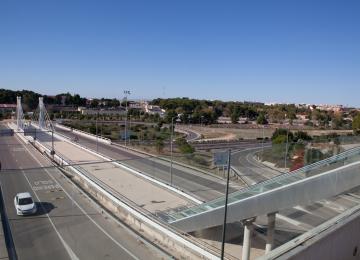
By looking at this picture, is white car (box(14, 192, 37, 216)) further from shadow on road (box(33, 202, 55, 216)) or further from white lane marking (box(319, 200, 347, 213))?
white lane marking (box(319, 200, 347, 213))

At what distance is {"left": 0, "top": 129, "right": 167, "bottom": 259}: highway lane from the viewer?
37.1 feet

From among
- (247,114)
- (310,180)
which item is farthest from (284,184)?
(247,114)

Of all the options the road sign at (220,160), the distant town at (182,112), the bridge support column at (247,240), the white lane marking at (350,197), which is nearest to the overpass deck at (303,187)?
the bridge support column at (247,240)

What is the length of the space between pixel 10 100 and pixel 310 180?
122836 mm

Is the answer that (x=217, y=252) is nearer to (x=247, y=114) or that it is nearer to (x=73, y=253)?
(x=73, y=253)

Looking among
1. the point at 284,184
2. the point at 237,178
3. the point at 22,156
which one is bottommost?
the point at 22,156

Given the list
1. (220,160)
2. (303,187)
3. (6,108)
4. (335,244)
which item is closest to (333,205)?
(303,187)

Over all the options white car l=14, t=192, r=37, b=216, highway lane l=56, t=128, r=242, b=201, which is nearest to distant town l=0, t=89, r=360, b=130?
highway lane l=56, t=128, r=242, b=201

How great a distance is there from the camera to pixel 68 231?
43.1 feet

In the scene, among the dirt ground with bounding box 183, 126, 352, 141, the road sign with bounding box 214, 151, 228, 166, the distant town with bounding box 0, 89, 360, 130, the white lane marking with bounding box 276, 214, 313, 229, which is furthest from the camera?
the distant town with bounding box 0, 89, 360, 130

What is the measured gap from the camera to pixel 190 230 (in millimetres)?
11594

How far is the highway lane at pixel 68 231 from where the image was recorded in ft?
37.1

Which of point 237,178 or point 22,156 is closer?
point 237,178

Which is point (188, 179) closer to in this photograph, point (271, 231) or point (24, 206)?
point (24, 206)
